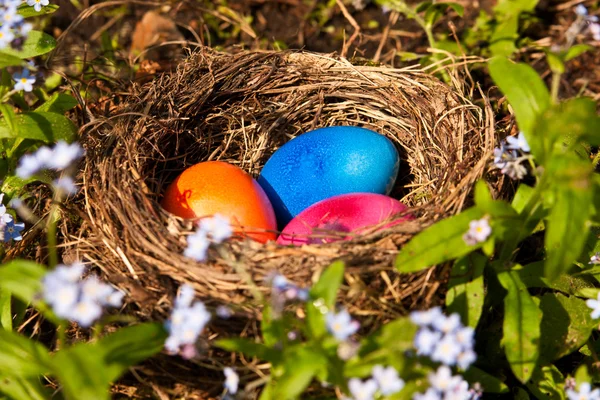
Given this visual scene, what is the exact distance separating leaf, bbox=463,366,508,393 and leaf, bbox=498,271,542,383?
11 centimetres

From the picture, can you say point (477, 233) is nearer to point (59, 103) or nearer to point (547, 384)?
point (547, 384)

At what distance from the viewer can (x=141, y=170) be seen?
2.78m

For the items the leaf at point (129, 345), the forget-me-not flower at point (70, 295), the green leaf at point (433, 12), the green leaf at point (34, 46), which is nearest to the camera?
the forget-me-not flower at point (70, 295)

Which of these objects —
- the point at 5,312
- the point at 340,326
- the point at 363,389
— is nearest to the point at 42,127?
the point at 5,312

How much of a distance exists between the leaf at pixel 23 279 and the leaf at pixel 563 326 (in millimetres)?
1713

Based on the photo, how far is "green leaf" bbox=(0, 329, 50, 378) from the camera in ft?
6.84

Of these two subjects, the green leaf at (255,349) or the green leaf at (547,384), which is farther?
the green leaf at (547,384)

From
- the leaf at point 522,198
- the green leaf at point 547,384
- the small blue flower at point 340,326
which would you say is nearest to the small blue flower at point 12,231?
the small blue flower at point 340,326

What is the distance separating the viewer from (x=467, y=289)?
2.37 m

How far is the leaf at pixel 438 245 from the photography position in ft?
7.18

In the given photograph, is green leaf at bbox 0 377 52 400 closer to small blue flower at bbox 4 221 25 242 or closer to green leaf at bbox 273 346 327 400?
small blue flower at bbox 4 221 25 242

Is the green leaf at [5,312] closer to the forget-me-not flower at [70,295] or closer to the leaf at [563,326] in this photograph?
the forget-me-not flower at [70,295]

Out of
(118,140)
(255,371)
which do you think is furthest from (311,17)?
(255,371)

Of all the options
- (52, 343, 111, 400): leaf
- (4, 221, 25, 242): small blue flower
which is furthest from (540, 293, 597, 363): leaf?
(4, 221, 25, 242): small blue flower
